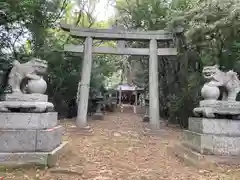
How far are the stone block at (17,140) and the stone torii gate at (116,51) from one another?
5.08 meters

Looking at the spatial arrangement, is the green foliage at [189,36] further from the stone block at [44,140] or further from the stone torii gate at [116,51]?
the stone block at [44,140]

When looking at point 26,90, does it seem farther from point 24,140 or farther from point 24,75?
point 24,140

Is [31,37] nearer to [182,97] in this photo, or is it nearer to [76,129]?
[76,129]

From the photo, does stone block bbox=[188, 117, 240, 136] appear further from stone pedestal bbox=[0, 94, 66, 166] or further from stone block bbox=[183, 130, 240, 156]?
stone pedestal bbox=[0, 94, 66, 166]

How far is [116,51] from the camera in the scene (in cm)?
1066

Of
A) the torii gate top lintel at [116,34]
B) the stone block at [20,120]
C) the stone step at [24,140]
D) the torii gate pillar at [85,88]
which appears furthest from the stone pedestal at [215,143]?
the torii gate top lintel at [116,34]

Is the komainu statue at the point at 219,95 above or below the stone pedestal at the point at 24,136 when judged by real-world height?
above

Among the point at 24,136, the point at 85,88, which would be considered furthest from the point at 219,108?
the point at 85,88

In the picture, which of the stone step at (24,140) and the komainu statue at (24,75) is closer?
the stone step at (24,140)

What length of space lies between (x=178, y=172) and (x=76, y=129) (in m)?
5.60

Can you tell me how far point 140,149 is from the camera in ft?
24.5

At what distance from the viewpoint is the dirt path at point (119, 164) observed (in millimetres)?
4500

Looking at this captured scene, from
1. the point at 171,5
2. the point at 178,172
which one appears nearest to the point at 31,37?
the point at 171,5

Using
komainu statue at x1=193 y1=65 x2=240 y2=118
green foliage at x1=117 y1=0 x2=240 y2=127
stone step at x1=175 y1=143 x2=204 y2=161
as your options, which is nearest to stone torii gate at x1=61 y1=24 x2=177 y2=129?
green foliage at x1=117 y1=0 x2=240 y2=127
